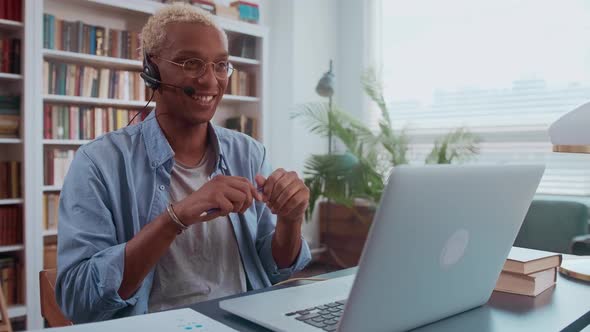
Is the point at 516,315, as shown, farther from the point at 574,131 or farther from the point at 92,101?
→ the point at 92,101

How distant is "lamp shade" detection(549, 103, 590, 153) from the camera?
3.57 feet

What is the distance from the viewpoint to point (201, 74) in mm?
1232

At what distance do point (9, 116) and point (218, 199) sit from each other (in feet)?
7.63

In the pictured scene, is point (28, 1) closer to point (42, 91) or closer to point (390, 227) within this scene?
point (42, 91)

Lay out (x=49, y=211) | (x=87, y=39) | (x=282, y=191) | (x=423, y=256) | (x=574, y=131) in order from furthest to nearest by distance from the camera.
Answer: (x=87, y=39), (x=49, y=211), (x=574, y=131), (x=282, y=191), (x=423, y=256)

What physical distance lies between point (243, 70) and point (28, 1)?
63.5 inches

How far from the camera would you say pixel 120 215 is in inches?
43.6

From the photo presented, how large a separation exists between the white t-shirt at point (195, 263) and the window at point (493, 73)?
2663 millimetres

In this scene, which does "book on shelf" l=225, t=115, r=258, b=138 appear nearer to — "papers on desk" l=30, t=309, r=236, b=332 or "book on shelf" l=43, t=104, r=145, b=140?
"book on shelf" l=43, t=104, r=145, b=140

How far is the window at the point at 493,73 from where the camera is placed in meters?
3.24

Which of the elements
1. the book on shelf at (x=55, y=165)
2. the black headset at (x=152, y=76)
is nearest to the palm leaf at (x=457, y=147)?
the book on shelf at (x=55, y=165)

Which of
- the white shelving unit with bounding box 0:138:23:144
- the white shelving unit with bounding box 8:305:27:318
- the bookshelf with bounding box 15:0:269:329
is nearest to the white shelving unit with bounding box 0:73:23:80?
the bookshelf with bounding box 15:0:269:329


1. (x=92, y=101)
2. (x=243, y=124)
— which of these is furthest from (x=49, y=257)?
(x=243, y=124)

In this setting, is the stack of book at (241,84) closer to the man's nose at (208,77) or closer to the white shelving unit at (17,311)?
the white shelving unit at (17,311)
